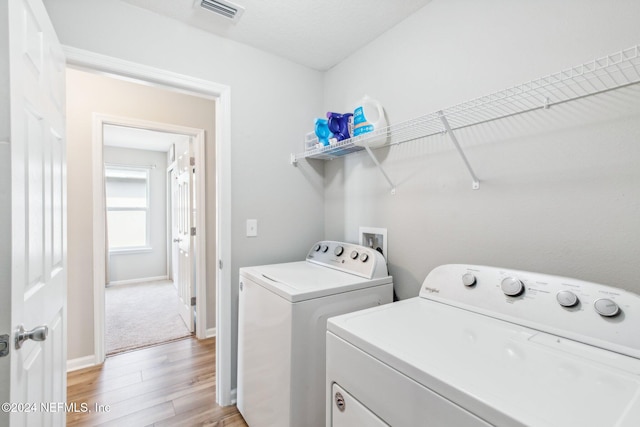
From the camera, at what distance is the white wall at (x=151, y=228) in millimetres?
4812

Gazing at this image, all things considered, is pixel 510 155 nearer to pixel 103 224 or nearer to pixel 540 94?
pixel 540 94

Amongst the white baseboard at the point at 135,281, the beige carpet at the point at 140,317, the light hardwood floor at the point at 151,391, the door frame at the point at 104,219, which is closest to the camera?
the light hardwood floor at the point at 151,391

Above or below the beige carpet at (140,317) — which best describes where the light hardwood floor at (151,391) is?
below

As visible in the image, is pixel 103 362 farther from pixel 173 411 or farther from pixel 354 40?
pixel 354 40

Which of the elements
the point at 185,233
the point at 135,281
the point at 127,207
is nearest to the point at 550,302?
the point at 185,233

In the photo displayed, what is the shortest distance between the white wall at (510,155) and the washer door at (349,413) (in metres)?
0.78

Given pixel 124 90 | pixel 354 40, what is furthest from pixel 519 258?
pixel 124 90

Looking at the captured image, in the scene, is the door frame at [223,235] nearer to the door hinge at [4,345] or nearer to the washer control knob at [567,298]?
the door hinge at [4,345]

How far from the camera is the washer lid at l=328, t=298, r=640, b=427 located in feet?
1.79

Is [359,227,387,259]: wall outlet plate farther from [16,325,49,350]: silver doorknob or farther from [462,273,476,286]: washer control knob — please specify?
[16,325,49,350]: silver doorknob

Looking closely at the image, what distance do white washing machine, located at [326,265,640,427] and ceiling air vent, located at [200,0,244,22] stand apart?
160 centimetres

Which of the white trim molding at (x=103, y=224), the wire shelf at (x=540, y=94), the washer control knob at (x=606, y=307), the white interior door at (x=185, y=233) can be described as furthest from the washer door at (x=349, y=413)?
the white interior door at (x=185, y=233)

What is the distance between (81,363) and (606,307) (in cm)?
314

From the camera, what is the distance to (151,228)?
5.18 metres
